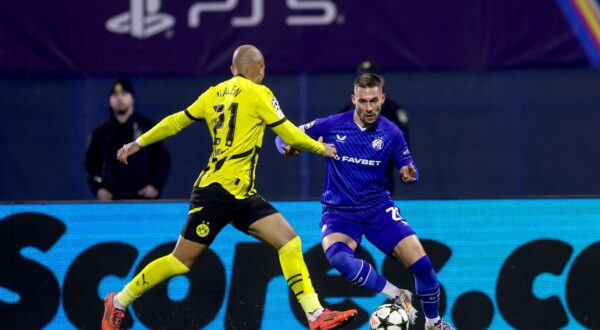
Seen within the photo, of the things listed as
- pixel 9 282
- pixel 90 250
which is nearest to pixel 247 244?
pixel 90 250

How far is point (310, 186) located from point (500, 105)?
6.41 ft

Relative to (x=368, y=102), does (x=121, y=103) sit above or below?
below

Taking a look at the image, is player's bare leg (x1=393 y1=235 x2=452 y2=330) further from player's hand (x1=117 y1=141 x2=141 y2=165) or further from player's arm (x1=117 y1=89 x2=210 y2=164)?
player's hand (x1=117 y1=141 x2=141 y2=165)

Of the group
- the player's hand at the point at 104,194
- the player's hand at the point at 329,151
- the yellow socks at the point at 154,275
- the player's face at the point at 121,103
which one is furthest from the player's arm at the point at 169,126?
the player's face at the point at 121,103

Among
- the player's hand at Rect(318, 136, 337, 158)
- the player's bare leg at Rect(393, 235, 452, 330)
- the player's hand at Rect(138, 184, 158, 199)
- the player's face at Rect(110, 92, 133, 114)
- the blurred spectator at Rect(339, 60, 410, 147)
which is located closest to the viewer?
the player's hand at Rect(318, 136, 337, 158)

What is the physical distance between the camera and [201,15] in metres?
12.3

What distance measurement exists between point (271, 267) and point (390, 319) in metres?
1.18

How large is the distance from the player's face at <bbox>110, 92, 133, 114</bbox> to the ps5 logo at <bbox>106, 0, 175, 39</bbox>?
1206 mm

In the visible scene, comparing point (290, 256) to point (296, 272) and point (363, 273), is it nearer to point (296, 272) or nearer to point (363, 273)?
point (296, 272)

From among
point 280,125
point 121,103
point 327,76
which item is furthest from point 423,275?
point 327,76

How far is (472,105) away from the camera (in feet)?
40.8

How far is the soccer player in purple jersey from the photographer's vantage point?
8727 millimetres

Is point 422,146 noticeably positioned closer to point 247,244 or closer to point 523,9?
point 523,9

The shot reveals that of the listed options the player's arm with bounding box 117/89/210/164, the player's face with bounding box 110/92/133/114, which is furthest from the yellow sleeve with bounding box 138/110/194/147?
the player's face with bounding box 110/92/133/114
